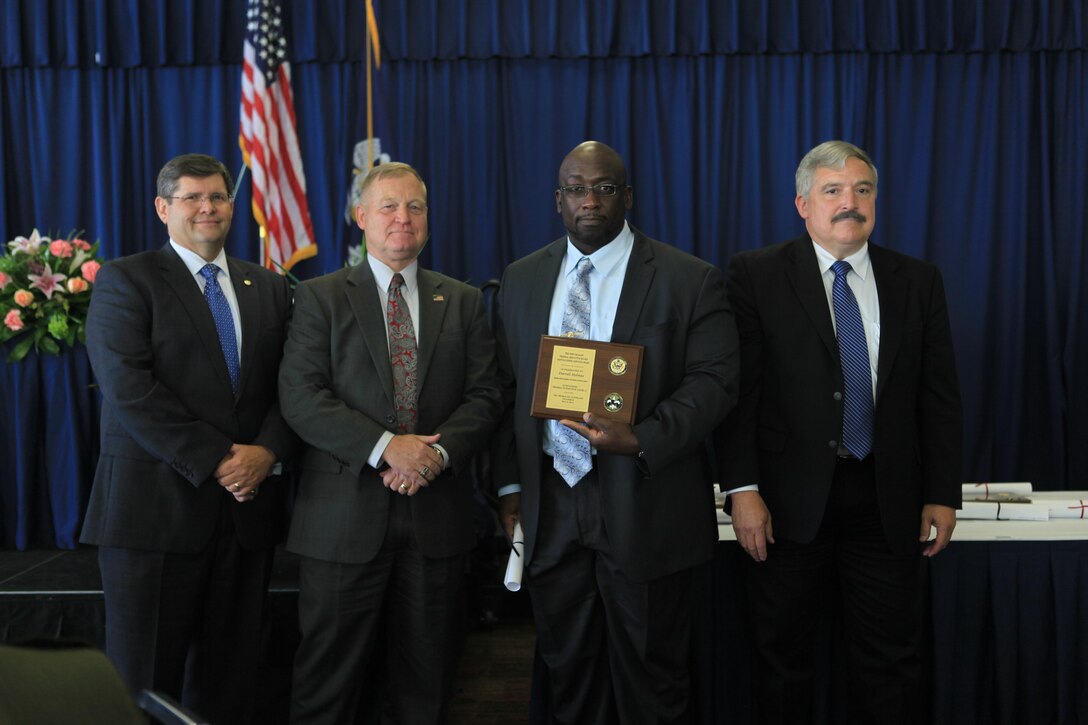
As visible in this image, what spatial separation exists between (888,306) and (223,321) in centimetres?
192

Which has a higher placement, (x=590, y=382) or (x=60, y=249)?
(x=60, y=249)

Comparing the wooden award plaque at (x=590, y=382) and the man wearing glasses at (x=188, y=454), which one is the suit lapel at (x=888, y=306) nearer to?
the wooden award plaque at (x=590, y=382)

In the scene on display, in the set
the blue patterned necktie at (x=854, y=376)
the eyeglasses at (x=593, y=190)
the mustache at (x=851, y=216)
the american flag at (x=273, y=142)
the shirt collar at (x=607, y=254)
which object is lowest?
the blue patterned necktie at (x=854, y=376)

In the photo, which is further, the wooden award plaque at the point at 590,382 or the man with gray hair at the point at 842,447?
the man with gray hair at the point at 842,447

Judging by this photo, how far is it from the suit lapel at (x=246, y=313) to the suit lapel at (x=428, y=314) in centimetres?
49

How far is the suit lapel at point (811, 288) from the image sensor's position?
103 inches

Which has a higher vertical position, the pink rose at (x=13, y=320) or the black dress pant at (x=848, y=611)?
the pink rose at (x=13, y=320)

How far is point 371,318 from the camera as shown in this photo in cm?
265

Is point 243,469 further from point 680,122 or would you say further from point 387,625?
point 680,122

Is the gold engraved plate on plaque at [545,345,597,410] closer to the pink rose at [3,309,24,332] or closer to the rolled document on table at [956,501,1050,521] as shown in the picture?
the rolled document on table at [956,501,1050,521]

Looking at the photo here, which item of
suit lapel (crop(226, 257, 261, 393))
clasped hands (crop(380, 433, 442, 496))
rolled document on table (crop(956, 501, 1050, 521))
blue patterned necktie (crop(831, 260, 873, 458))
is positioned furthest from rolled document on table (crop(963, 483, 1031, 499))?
suit lapel (crop(226, 257, 261, 393))

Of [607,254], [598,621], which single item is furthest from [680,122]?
[598,621]

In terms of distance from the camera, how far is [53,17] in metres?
5.20

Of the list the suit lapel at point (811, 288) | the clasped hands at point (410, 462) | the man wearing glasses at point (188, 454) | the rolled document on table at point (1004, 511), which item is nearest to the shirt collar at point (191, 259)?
the man wearing glasses at point (188, 454)
